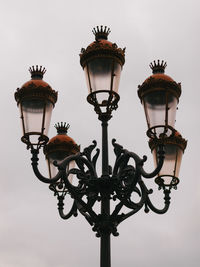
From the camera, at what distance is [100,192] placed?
306 inches

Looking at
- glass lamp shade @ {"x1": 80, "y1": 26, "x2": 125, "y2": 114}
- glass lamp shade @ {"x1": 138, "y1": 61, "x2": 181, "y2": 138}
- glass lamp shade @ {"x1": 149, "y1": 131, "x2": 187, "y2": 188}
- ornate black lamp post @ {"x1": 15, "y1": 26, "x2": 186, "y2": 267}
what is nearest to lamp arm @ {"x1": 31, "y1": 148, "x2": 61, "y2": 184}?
ornate black lamp post @ {"x1": 15, "y1": 26, "x2": 186, "y2": 267}

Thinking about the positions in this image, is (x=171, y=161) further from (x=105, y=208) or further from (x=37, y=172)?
(x=37, y=172)

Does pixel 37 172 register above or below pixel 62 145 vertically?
below

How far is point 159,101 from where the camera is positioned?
7.95 m

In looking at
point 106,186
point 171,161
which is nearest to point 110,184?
point 106,186

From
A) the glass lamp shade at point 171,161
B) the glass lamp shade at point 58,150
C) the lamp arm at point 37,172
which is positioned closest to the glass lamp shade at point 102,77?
the lamp arm at point 37,172

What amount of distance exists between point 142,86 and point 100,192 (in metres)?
1.45

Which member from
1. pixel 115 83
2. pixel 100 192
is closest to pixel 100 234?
pixel 100 192

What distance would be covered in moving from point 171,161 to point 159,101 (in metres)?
1.60

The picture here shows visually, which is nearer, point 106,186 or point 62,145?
point 106,186

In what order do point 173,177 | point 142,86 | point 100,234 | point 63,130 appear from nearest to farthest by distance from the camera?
point 100,234 → point 142,86 → point 173,177 → point 63,130

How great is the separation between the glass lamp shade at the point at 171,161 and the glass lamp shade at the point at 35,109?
73.0 inches

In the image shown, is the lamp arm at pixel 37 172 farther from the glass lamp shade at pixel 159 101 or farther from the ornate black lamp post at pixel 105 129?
the glass lamp shade at pixel 159 101

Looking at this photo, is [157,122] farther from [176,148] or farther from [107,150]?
[176,148]
